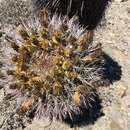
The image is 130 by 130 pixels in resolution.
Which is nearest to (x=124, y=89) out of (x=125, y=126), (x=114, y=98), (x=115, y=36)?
(x=114, y=98)

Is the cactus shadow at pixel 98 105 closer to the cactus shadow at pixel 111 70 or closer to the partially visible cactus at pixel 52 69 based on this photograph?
the cactus shadow at pixel 111 70

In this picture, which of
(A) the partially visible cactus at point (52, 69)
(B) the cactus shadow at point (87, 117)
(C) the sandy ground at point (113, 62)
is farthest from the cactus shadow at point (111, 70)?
(A) the partially visible cactus at point (52, 69)

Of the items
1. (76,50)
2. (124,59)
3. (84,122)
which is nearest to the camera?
(76,50)

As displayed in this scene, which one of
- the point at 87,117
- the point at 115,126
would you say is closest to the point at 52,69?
the point at 87,117

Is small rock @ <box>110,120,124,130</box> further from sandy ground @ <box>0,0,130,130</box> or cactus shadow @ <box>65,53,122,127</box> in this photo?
cactus shadow @ <box>65,53,122,127</box>

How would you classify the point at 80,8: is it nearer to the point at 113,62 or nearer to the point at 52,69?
the point at 113,62

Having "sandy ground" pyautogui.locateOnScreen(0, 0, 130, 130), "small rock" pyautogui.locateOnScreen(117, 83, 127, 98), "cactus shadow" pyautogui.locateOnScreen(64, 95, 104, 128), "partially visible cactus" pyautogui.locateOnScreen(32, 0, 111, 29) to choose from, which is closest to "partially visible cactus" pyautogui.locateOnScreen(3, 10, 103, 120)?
"cactus shadow" pyautogui.locateOnScreen(64, 95, 104, 128)

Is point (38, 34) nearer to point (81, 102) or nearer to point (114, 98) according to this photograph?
point (81, 102)
